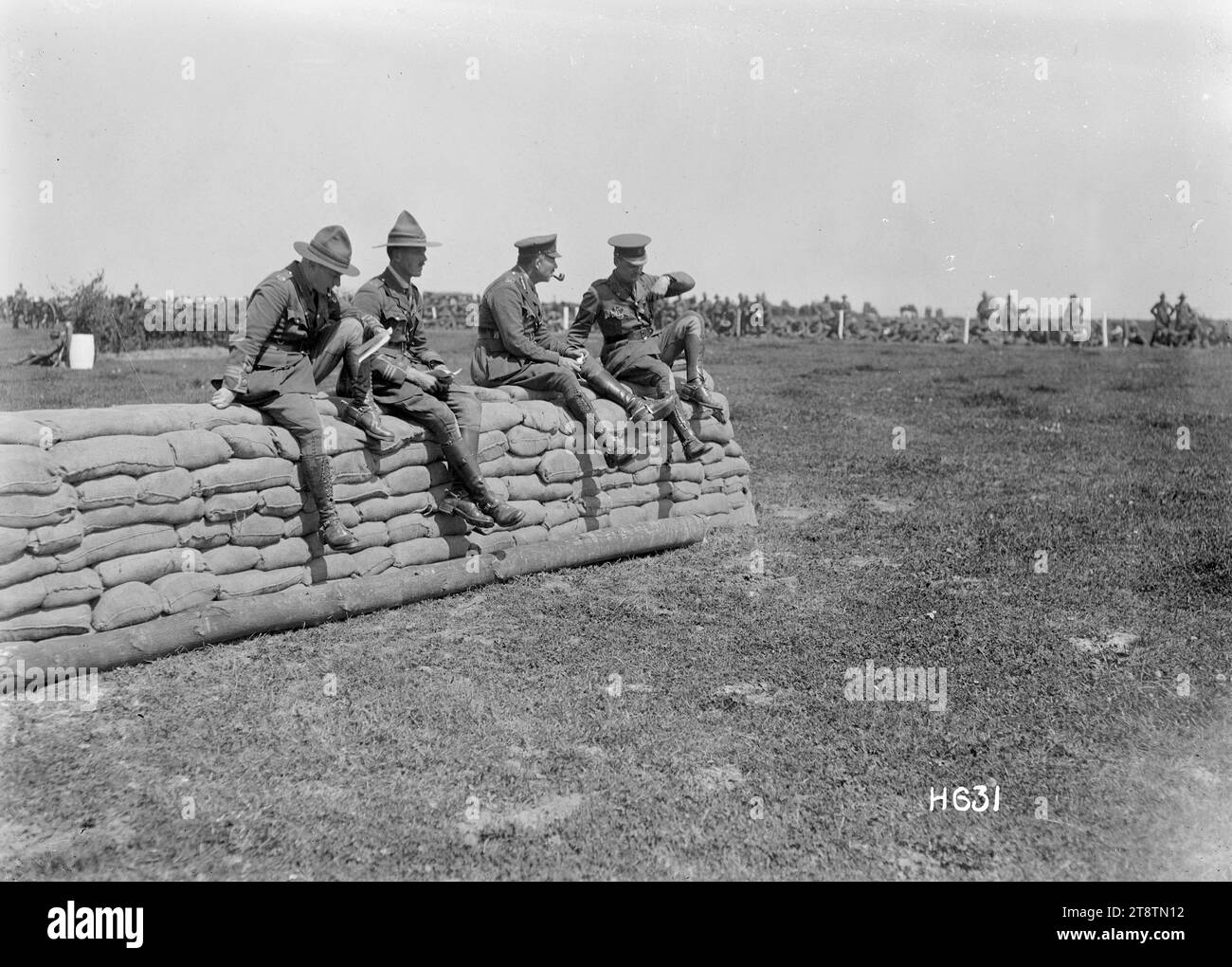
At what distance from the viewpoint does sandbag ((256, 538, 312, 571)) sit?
5914 mm

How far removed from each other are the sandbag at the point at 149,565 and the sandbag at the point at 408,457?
1210mm

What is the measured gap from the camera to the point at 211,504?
5.62 m

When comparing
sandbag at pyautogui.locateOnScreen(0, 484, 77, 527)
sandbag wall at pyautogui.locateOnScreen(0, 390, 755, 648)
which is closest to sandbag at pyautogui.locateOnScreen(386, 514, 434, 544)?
sandbag wall at pyautogui.locateOnScreen(0, 390, 755, 648)

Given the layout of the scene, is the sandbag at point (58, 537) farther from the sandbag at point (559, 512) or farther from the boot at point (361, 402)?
the sandbag at point (559, 512)

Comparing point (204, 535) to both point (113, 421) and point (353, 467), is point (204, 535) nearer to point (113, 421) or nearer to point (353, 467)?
point (113, 421)

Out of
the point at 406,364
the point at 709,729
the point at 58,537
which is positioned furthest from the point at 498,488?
the point at 58,537

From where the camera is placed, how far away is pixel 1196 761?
4816 mm

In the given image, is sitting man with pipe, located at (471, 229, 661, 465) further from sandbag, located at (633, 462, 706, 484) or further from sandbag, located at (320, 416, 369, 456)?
sandbag, located at (320, 416, 369, 456)

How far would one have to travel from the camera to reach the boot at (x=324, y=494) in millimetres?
5969

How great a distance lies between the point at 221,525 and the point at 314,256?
1.56 meters

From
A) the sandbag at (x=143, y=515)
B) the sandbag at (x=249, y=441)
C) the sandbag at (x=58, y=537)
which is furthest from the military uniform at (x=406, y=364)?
the sandbag at (x=58, y=537)

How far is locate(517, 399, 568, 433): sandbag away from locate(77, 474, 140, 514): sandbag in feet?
8.80
